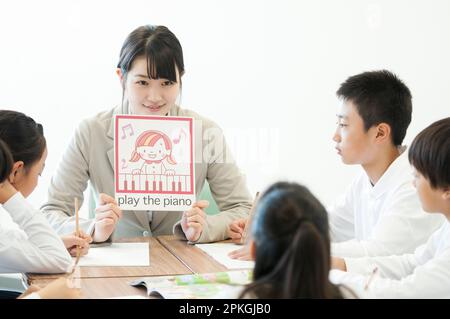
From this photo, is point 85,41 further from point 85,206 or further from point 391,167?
point 391,167

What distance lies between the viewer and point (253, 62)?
11.1 feet

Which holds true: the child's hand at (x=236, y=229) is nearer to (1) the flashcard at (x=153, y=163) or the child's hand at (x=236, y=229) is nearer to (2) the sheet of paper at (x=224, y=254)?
(2) the sheet of paper at (x=224, y=254)

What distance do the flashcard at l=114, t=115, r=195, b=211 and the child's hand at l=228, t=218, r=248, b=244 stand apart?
17 cm

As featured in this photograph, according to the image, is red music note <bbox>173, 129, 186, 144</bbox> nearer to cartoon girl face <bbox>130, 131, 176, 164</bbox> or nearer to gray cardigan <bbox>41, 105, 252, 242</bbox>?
cartoon girl face <bbox>130, 131, 176, 164</bbox>

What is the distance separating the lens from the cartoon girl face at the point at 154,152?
2.05m

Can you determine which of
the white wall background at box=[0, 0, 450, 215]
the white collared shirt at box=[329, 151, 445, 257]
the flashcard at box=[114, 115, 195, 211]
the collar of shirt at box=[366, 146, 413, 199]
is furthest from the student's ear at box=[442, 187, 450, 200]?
the white wall background at box=[0, 0, 450, 215]

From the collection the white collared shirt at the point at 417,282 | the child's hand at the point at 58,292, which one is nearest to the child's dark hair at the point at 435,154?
the white collared shirt at the point at 417,282

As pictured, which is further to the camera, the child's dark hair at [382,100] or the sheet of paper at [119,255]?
the child's dark hair at [382,100]

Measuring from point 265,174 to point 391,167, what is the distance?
1493 millimetres

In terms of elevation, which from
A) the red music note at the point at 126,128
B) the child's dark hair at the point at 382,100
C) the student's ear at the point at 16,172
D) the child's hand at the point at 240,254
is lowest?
the child's hand at the point at 240,254

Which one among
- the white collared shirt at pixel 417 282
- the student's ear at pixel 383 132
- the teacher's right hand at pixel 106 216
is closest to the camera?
the white collared shirt at pixel 417 282

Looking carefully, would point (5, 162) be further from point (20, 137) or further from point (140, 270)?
point (140, 270)

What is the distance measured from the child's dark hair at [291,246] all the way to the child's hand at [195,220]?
966 millimetres
